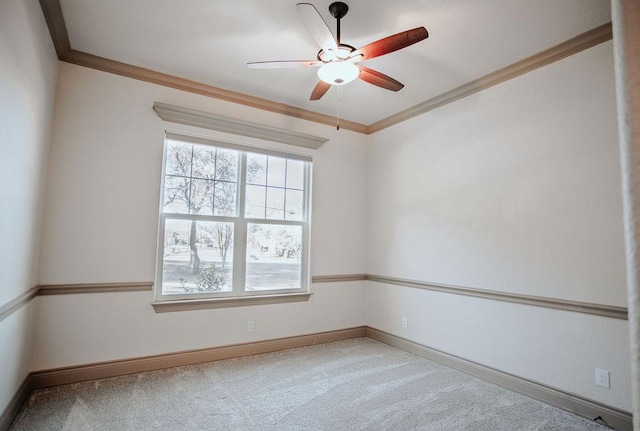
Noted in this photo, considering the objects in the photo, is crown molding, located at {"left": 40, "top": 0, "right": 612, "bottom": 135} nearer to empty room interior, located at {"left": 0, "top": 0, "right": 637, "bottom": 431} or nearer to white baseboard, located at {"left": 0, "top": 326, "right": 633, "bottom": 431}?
empty room interior, located at {"left": 0, "top": 0, "right": 637, "bottom": 431}

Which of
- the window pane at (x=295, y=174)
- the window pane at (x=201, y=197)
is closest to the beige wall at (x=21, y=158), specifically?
the window pane at (x=201, y=197)

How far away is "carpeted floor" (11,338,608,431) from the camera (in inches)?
88.4

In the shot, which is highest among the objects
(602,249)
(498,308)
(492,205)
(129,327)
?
(492,205)

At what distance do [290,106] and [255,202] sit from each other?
122 centimetres

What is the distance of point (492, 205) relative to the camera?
308 centimetres

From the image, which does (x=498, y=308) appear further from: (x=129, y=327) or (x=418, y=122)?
(x=129, y=327)

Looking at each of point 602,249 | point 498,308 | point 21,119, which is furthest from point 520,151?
point 21,119

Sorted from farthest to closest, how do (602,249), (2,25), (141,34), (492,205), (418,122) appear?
(418,122) → (492,205) → (141,34) → (602,249) → (2,25)

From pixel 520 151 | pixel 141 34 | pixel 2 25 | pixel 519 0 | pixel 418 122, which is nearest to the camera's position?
pixel 2 25

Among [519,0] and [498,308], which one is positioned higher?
[519,0]

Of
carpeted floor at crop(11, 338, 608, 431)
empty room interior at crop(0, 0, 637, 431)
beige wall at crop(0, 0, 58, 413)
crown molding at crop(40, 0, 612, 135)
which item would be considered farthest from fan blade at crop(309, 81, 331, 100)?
carpeted floor at crop(11, 338, 608, 431)

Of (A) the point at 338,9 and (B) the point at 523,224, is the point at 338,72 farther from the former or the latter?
(B) the point at 523,224

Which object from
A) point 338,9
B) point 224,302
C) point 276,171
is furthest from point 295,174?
point 338,9

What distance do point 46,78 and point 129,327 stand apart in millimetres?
2118
